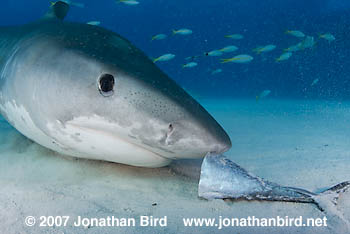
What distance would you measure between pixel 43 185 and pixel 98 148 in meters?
0.65

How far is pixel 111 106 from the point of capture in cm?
201

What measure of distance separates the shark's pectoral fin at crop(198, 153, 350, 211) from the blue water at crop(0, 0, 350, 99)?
2559 centimetres

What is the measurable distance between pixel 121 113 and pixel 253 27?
209 ft

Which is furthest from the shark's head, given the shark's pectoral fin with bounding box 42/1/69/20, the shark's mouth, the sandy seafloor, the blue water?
the blue water

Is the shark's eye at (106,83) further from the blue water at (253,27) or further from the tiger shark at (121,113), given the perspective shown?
the blue water at (253,27)

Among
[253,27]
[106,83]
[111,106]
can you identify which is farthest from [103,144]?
[253,27]

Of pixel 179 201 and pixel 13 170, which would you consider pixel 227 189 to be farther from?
pixel 13 170

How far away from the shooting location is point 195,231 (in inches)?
71.6

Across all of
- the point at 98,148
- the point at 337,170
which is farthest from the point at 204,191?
the point at 337,170

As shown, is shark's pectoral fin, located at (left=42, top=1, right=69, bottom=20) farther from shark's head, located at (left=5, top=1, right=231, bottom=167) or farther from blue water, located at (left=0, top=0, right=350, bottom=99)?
blue water, located at (left=0, top=0, right=350, bottom=99)

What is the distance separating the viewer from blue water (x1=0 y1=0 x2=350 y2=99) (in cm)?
3606

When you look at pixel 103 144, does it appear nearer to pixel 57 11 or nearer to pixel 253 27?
pixel 57 11

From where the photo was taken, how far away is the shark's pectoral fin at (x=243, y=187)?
2053 mm

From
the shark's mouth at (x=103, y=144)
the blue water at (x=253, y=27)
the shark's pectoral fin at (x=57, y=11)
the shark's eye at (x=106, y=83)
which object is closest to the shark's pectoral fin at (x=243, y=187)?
the shark's mouth at (x=103, y=144)
